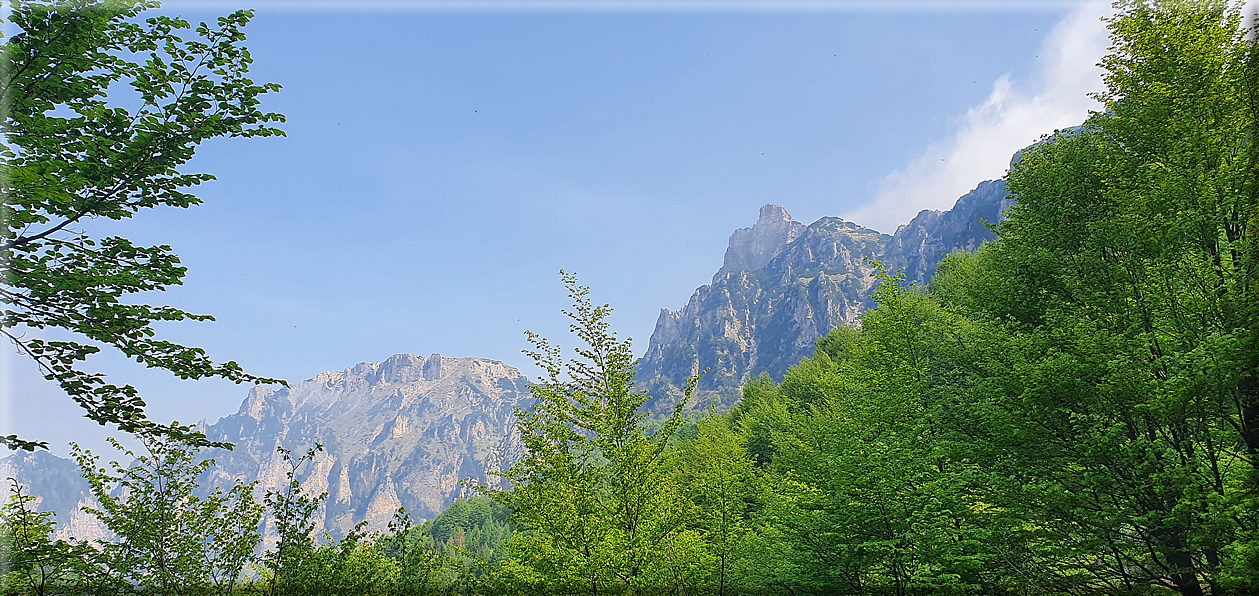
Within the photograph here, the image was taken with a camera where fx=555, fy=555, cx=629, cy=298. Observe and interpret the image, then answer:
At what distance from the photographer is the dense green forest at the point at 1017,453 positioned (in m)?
8.59

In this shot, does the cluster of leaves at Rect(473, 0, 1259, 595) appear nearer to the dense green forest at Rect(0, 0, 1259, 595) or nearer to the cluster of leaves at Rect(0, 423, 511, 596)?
the dense green forest at Rect(0, 0, 1259, 595)

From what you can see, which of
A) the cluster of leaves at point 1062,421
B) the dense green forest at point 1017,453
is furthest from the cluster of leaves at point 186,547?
the cluster of leaves at point 1062,421

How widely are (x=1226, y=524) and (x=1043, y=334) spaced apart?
4435mm

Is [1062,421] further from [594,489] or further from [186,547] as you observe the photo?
[186,547]

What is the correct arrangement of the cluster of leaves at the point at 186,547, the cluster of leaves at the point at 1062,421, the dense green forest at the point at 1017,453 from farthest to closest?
1. the cluster of leaves at the point at 1062,421
2. the dense green forest at the point at 1017,453
3. the cluster of leaves at the point at 186,547

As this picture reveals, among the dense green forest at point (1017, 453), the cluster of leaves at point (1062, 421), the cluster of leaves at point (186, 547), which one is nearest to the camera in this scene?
the cluster of leaves at point (186, 547)

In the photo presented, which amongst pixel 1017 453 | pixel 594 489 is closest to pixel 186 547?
pixel 594 489

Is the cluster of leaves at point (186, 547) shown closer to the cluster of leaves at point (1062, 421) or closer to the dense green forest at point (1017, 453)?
the dense green forest at point (1017, 453)

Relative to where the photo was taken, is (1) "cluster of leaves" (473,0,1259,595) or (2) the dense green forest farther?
(1) "cluster of leaves" (473,0,1259,595)

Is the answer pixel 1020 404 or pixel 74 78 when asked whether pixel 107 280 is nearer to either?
pixel 74 78

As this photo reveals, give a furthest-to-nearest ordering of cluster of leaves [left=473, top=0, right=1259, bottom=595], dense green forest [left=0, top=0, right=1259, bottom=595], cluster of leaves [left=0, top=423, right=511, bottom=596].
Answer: cluster of leaves [left=473, top=0, right=1259, bottom=595] → dense green forest [left=0, top=0, right=1259, bottom=595] → cluster of leaves [left=0, top=423, right=511, bottom=596]

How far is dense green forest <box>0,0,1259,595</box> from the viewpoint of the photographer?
8.59 m

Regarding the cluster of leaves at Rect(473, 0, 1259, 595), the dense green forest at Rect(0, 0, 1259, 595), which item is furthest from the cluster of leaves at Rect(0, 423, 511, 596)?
the cluster of leaves at Rect(473, 0, 1259, 595)

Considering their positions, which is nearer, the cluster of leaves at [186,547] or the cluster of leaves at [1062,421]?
the cluster of leaves at [186,547]
